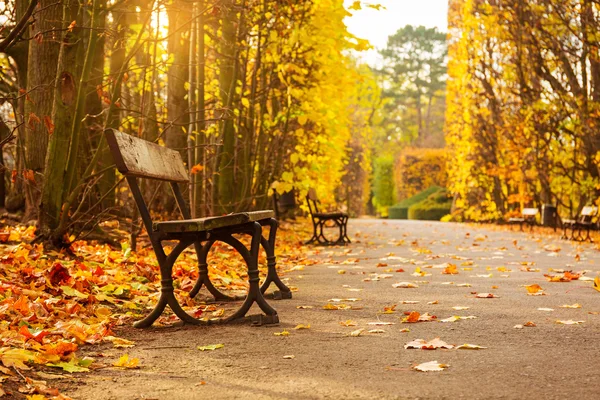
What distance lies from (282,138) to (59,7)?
21.8 feet

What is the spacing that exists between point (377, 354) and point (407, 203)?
37626 mm

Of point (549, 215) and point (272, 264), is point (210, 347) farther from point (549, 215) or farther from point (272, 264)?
point (549, 215)

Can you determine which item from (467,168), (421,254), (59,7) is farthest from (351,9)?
(467,168)

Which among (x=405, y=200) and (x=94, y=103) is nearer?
(x=94, y=103)

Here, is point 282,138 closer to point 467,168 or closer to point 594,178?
point 594,178

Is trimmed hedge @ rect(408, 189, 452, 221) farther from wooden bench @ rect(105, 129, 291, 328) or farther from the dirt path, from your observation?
wooden bench @ rect(105, 129, 291, 328)

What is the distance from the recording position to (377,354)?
157 inches

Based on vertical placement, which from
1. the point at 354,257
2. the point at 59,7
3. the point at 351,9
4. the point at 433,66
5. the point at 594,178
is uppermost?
the point at 433,66

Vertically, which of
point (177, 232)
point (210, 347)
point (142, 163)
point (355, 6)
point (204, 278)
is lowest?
point (210, 347)

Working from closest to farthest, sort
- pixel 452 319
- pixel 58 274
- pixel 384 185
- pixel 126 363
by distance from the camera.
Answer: pixel 126 363, pixel 452 319, pixel 58 274, pixel 384 185

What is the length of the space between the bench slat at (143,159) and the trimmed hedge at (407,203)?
33485 millimetres

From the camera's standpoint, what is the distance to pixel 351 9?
12992 mm

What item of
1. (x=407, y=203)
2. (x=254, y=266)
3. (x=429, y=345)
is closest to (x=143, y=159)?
(x=254, y=266)

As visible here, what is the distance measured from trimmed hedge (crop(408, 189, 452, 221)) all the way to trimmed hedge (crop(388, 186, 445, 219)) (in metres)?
0.70
